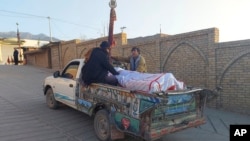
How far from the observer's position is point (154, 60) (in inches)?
443

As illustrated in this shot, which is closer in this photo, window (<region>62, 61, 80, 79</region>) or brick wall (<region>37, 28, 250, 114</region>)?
window (<region>62, 61, 80, 79</region>)

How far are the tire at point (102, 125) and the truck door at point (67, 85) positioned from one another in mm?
1432

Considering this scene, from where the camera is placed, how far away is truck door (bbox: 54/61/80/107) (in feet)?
21.2

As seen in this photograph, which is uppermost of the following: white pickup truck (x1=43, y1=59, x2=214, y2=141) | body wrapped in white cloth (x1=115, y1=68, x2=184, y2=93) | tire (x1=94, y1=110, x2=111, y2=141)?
body wrapped in white cloth (x1=115, y1=68, x2=184, y2=93)

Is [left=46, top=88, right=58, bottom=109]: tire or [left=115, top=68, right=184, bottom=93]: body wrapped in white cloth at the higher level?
[left=115, top=68, right=184, bottom=93]: body wrapped in white cloth

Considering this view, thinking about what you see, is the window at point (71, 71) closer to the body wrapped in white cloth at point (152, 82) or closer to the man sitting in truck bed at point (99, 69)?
the man sitting in truck bed at point (99, 69)

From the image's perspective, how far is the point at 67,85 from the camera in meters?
6.71

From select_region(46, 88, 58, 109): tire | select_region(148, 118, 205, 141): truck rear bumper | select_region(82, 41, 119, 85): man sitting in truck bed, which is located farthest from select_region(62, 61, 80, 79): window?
select_region(148, 118, 205, 141): truck rear bumper

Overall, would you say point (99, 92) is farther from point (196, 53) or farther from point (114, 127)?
point (196, 53)

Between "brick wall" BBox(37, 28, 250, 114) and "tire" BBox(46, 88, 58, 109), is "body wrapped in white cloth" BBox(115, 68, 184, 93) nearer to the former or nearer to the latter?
"tire" BBox(46, 88, 58, 109)

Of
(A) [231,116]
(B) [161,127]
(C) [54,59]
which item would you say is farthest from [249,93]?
(C) [54,59]

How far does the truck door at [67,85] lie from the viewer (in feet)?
21.2

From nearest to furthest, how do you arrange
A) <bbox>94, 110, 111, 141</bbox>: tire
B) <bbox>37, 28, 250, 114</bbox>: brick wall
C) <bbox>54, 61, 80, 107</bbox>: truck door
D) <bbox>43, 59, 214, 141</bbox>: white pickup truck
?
<bbox>43, 59, 214, 141</bbox>: white pickup truck → <bbox>94, 110, 111, 141</bbox>: tire → <bbox>54, 61, 80, 107</bbox>: truck door → <bbox>37, 28, 250, 114</bbox>: brick wall

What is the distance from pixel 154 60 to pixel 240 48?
4218mm
